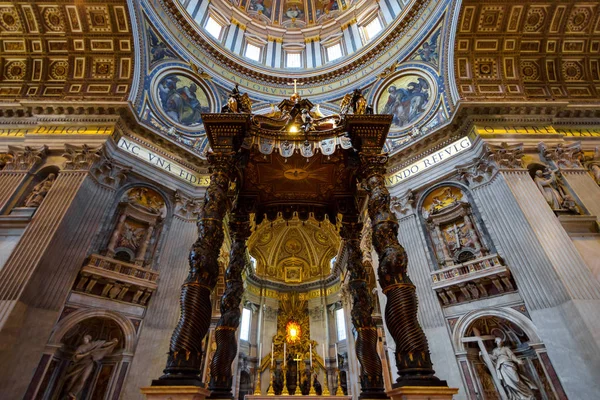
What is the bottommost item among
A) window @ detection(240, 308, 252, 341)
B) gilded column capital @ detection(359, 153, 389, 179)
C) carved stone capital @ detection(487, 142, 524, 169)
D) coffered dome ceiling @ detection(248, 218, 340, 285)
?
gilded column capital @ detection(359, 153, 389, 179)

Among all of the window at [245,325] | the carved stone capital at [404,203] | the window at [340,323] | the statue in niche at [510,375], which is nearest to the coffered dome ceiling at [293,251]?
the window at [340,323]

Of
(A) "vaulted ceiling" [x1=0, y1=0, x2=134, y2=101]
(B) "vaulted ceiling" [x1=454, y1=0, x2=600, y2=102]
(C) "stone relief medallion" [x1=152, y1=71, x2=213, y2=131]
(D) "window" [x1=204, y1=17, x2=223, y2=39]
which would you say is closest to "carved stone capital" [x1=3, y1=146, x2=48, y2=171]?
(A) "vaulted ceiling" [x1=0, y1=0, x2=134, y2=101]

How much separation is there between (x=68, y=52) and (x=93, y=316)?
8.77 metres

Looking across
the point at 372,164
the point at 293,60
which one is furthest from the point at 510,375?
the point at 293,60

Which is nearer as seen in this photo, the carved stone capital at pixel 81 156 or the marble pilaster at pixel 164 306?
the marble pilaster at pixel 164 306

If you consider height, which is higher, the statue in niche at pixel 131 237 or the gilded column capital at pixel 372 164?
the statue in niche at pixel 131 237

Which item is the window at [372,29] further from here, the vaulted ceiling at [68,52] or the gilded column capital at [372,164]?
the gilded column capital at [372,164]

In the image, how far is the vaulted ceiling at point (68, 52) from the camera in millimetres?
9266

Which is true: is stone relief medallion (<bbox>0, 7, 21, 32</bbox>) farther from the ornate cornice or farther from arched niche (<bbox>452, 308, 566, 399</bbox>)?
arched niche (<bbox>452, 308, 566, 399</bbox>)

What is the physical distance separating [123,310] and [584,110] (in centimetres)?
1464

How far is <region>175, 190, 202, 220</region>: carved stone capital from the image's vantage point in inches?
367

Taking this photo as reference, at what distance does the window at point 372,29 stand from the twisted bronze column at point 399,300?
13364 mm

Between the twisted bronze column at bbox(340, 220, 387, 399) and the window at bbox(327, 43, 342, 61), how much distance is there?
12.7m

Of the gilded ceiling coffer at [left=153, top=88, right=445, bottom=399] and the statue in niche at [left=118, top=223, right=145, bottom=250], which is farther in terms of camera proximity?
the statue in niche at [left=118, top=223, right=145, bottom=250]
